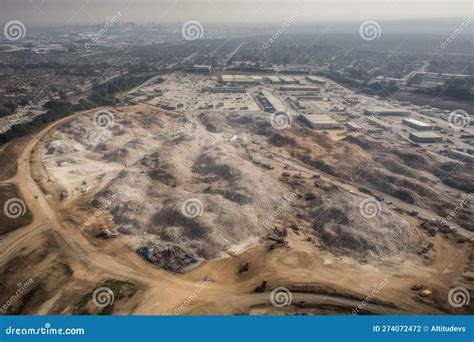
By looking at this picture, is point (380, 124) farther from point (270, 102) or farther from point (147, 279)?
point (147, 279)

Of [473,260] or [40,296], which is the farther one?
[473,260]

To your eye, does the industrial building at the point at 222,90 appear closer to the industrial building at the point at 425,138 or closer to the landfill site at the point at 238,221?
the landfill site at the point at 238,221

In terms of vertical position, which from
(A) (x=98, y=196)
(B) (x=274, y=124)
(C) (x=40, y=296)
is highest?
(B) (x=274, y=124)

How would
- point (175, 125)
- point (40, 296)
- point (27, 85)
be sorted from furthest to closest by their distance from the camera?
point (27, 85), point (175, 125), point (40, 296)

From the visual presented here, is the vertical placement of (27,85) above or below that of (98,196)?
above

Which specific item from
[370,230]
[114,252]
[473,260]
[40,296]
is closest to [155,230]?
[114,252]

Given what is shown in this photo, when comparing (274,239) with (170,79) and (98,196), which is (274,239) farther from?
(170,79)

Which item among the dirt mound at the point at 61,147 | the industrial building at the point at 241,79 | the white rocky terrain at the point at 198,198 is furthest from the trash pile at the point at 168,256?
the industrial building at the point at 241,79
